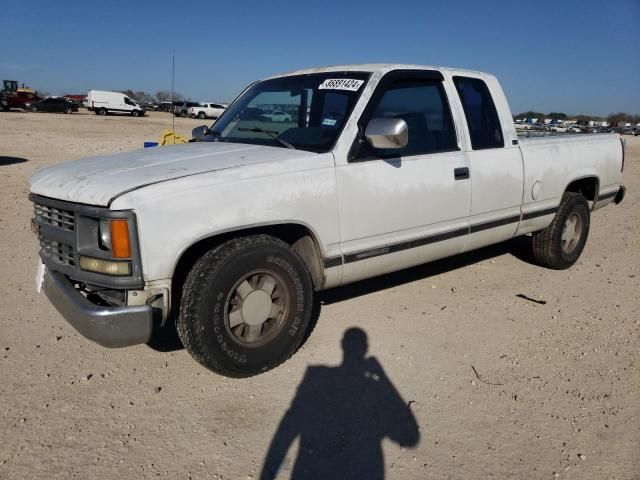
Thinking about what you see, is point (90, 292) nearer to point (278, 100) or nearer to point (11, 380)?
point (11, 380)

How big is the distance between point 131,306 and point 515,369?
8.12 ft

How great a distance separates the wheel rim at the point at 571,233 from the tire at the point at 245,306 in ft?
10.9

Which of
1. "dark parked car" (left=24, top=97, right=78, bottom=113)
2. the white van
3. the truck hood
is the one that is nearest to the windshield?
the truck hood

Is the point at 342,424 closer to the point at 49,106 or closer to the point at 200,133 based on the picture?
the point at 200,133

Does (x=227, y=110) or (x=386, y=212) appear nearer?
(x=386, y=212)

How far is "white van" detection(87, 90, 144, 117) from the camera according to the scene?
44.7m

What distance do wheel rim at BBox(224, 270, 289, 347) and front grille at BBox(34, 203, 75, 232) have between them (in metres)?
0.99

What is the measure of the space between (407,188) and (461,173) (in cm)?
62

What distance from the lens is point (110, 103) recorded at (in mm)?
44875

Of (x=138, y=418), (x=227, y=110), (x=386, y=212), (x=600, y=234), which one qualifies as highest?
(x=227, y=110)

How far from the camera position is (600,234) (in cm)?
719

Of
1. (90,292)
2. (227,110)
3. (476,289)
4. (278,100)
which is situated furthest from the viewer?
(476,289)

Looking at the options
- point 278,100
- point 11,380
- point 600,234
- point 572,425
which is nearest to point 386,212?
point 278,100

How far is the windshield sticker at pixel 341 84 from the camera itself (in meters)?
3.73
